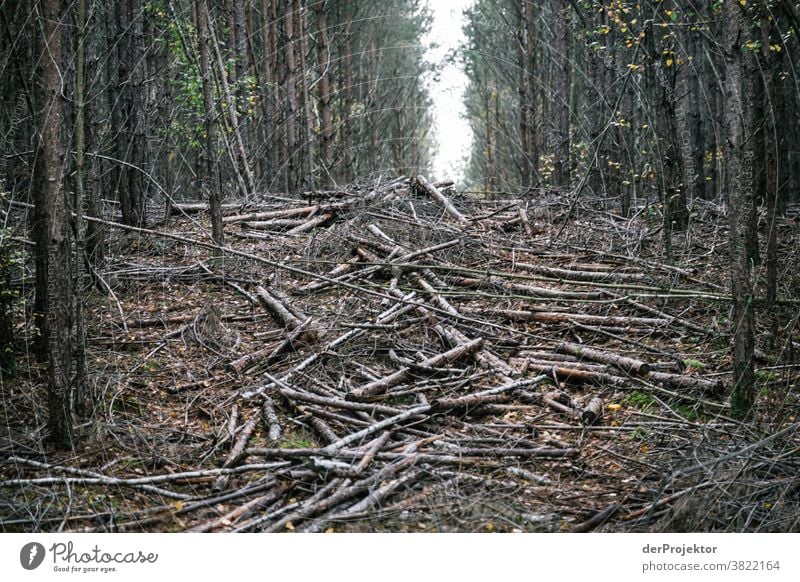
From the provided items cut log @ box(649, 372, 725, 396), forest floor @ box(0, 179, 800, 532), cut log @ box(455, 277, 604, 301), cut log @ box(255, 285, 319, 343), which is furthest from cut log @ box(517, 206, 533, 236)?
cut log @ box(649, 372, 725, 396)

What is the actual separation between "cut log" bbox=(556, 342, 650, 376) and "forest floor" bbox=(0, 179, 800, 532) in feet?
0.06

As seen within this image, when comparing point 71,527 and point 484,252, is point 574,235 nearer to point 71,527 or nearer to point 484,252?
point 484,252

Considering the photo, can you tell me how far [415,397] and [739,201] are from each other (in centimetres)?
246

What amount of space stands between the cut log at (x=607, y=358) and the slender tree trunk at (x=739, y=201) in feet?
2.71

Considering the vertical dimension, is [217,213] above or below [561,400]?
above

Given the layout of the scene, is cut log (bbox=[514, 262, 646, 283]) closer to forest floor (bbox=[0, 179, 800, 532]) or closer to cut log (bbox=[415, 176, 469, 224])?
forest floor (bbox=[0, 179, 800, 532])

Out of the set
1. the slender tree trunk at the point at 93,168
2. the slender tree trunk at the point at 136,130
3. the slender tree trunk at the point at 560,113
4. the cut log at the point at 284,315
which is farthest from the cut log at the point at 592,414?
the slender tree trunk at the point at 560,113

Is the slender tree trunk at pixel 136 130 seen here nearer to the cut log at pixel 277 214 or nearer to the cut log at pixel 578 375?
the cut log at pixel 277 214

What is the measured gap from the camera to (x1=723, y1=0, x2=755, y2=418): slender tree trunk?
163 inches

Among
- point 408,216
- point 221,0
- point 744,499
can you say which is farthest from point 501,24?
point 744,499

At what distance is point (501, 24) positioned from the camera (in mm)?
23547

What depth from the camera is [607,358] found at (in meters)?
5.45

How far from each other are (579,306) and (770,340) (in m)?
1.76
